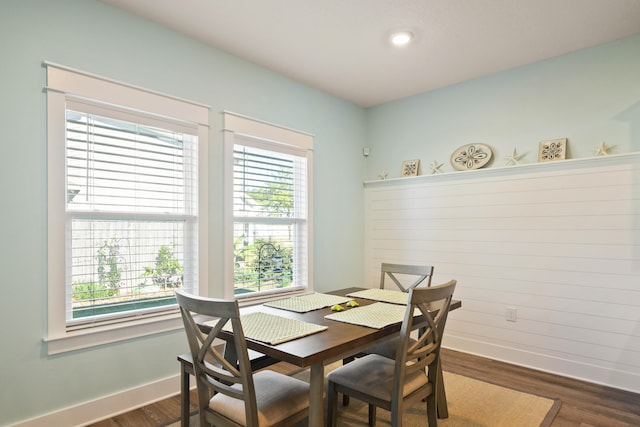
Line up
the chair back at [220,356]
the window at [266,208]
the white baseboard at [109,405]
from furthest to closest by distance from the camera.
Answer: the window at [266,208], the white baseboard at [109,405], the chair back at [220,356]

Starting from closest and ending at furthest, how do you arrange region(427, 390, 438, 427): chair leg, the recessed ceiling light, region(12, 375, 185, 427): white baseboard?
region(427, 390, 438, 427): chair leg < region(12, 375, 185, 427): white baseboard < the recessed ceiling light

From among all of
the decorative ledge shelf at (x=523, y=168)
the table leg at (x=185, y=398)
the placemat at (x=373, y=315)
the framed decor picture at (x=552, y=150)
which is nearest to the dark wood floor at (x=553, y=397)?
the table leg at (x=185, y=398)

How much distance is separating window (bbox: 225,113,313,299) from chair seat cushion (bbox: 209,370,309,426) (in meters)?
1.40

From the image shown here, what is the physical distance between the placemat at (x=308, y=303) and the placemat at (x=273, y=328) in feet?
0.74

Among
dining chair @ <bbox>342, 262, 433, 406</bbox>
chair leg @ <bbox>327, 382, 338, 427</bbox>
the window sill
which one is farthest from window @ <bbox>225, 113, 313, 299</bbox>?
chair leg @ <bbox>327, 382, 338, 427</bbox>

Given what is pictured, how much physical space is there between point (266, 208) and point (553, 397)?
2.67 metres

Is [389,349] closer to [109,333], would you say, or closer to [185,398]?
[185,398]

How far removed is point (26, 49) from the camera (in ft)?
7.10

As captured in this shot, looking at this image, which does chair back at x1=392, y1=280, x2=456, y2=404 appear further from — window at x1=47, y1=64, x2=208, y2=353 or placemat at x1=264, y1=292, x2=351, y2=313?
window at x1=47, y1=64, x2=208, y2=353

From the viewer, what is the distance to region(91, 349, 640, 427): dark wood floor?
7.75 feet

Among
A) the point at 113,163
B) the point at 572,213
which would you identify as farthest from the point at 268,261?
the point at 572,213

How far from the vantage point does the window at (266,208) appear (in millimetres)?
3184

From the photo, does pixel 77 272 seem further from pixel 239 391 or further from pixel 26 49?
pixel 239 391

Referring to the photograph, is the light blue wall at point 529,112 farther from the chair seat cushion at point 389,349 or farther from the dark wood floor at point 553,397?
the chair seat cushion at point 389,349
